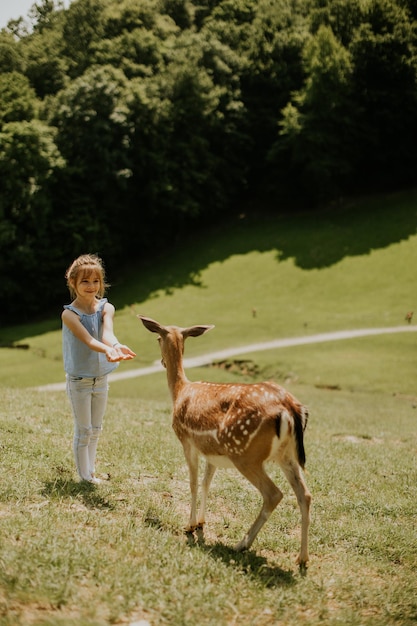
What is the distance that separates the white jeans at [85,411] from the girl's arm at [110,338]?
0.53 metres

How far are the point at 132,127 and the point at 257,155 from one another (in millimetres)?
14375

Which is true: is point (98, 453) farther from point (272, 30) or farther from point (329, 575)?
point (272, 30)

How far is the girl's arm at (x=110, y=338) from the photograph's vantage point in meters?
6.73

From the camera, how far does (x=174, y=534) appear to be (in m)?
6.23

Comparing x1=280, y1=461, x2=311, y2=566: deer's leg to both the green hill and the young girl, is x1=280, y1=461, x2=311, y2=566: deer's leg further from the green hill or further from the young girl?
the green hill

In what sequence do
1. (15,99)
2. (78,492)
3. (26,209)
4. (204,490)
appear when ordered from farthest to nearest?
(15,99) < (26,209) < (78,492) < (204,490)

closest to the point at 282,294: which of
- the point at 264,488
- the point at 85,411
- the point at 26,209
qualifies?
the point at 26,209

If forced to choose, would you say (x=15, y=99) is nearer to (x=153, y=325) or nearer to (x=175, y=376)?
(x=153, y=325)

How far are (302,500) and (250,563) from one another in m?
0.85

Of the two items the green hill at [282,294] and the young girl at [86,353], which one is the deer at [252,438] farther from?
the green hill at [282,294]

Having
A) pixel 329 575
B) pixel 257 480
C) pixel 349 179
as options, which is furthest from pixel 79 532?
pixel 349 179

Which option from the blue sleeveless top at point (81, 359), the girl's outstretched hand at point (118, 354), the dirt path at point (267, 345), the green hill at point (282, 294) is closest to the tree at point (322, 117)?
the green hill at point (282, 294)

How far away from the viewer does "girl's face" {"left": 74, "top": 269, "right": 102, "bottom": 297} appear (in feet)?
23.3

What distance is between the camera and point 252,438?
5.69 meters
